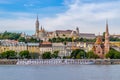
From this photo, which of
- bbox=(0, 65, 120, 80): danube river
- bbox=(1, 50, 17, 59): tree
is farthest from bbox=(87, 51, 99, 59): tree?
bbox=(0, 65, 120, 80): danube river

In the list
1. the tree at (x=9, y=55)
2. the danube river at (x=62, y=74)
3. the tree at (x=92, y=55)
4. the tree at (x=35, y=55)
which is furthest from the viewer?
the tree at (x=35, y=55)

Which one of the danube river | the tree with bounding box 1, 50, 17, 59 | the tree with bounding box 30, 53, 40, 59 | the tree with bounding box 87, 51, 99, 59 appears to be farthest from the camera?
the tree with bounding box 30, 53, 40, 59

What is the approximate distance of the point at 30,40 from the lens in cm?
11619

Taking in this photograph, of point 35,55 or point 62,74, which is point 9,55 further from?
point 62,74

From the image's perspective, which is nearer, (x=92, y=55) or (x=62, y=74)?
(x=62, y=74)

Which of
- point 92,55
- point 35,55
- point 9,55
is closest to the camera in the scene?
point 92,55

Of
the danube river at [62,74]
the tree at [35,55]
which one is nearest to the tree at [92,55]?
the tree at [35,55]

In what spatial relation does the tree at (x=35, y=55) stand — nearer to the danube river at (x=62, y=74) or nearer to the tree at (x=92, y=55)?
the tree at (x=92, y=55)

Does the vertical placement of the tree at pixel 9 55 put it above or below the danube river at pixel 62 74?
above

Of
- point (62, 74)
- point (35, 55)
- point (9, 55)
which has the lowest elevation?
point (62, 74)

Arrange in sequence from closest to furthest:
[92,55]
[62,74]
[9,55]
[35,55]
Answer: [62,74] → [92,55] → [9,55] → [35,55]

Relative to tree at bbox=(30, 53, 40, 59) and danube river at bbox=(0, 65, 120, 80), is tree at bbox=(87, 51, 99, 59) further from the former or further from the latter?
danube river at bbox=(0, 65, 120, 80)

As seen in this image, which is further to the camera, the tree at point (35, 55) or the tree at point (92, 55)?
the tree at point (35, 55)

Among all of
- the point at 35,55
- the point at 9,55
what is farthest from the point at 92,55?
the point at 35,55
